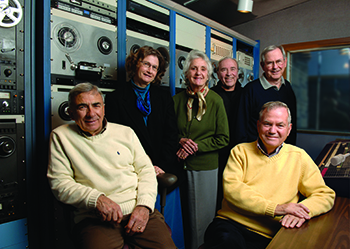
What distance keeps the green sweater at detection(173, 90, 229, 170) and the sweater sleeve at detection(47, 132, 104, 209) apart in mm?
906

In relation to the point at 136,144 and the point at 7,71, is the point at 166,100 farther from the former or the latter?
the point at 7,71

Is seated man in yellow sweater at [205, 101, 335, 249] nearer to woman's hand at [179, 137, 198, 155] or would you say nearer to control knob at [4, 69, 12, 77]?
woman's hand at [179, 137, 198, 155]

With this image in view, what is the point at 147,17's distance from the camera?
222 centimetres

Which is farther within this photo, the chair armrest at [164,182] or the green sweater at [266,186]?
the chair armrest at [164,182]

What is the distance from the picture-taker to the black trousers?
43.1 inches

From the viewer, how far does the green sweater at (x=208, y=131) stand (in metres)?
1.90

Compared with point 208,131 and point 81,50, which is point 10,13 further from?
point 208,131

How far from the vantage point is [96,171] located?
1306 mm

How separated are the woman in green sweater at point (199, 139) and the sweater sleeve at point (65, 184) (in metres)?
0.85

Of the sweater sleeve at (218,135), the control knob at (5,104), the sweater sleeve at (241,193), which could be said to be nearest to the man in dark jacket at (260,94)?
the sweater sleeve at (218,135)

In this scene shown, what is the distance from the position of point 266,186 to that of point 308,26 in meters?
3.69

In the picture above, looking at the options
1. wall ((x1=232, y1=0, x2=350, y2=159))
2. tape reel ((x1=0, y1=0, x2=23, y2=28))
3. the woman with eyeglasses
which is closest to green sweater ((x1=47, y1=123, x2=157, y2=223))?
the woman with eyeglasses

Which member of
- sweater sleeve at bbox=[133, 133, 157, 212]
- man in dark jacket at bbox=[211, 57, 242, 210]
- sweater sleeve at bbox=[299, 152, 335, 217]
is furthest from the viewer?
man in dark jacket at bbox=[211, 57, 242, 210]

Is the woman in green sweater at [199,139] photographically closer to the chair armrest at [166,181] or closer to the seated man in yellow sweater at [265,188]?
the chair armrest at [166,181]
